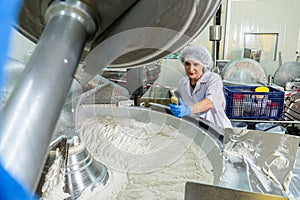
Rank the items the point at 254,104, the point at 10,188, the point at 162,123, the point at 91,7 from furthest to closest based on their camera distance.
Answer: the point at 254,104 → the point at 162,123 → the point at 91,7 → the point at 10,188

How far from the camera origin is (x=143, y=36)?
15.0 inches

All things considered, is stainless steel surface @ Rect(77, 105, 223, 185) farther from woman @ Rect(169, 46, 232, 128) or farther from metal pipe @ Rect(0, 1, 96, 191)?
metal pipe @ Rect(0, 1, 96, 191)

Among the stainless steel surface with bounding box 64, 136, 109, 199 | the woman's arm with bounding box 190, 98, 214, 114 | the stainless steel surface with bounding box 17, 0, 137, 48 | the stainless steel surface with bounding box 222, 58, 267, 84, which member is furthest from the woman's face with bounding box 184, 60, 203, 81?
the stainless steel surface with bounding box 17, 0, 137, 48

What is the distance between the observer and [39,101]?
17cm

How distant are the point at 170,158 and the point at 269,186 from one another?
541 millimetres

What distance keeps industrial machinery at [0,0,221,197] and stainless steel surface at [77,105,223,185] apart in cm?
55

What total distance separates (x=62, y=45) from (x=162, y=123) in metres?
1.20

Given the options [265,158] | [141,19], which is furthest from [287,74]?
[141,19]

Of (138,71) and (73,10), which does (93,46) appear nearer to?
(73,10)

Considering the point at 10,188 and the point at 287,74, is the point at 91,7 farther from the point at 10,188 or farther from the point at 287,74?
the point at 287,74

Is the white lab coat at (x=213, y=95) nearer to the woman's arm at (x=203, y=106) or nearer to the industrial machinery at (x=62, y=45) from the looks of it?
the woman's arm at (x=203, y=106)

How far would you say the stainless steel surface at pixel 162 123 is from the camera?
0.91 m

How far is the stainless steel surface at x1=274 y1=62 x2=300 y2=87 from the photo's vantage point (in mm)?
2428

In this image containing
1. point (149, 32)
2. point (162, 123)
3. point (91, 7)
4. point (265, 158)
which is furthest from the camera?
point (162, 123)
